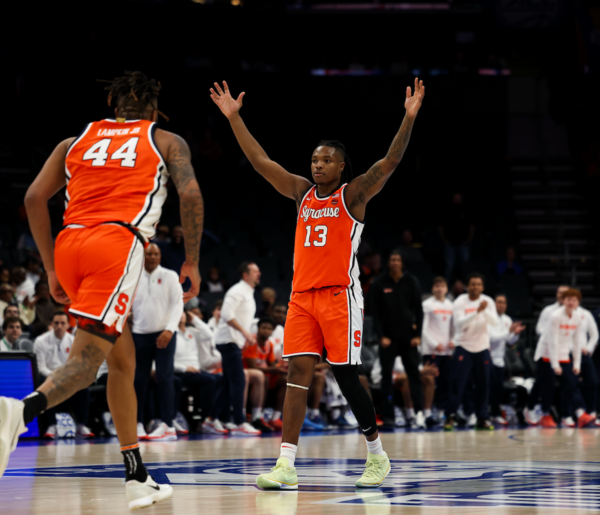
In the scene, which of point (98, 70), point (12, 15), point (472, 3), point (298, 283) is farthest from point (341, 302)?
point (472, 3)

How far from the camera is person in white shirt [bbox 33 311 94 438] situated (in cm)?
978

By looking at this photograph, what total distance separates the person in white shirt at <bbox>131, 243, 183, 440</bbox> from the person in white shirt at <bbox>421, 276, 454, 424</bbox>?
13.8 feet

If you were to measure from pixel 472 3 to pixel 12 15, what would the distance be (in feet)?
34.3

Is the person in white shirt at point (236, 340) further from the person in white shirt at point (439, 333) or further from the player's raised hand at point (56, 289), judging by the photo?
the player's raised hand at point (56, 289)

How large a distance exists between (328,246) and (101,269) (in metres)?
1.66

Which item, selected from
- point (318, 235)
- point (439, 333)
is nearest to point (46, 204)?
point (318, 235)

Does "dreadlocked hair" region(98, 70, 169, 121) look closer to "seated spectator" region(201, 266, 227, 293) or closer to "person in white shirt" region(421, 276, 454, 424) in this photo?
"person in white shirt" region(421, 276, 454, 424)

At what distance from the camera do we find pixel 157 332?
30.6ft

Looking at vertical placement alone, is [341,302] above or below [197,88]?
below

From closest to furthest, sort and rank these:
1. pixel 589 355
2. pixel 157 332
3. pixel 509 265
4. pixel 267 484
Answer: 1. pixel 267 484
2. pixel 157 332
3. pixel 589 355
4. pixel 509 265

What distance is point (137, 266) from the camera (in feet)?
13.0

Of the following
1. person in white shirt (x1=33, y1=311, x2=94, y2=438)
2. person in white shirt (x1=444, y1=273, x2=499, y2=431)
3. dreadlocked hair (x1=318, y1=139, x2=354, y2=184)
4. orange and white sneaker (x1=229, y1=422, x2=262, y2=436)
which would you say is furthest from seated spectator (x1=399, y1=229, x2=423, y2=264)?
dreadlocked hair (x1=318, y1=139, x2=354, y2=184)

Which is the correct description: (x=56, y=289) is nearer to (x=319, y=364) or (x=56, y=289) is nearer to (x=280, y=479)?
(x=280, y=479)

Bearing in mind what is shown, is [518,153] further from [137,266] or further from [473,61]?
[137,266]
